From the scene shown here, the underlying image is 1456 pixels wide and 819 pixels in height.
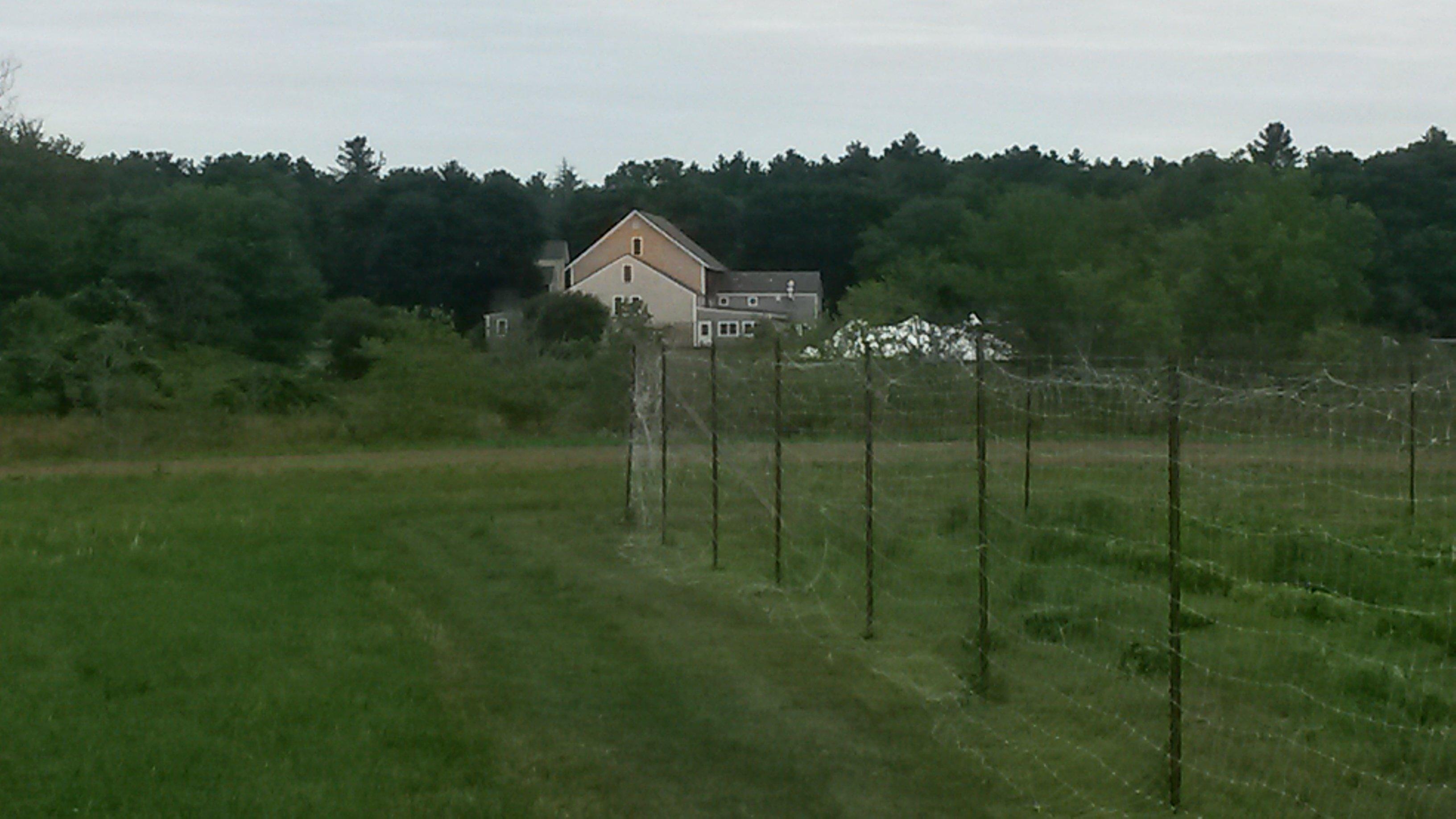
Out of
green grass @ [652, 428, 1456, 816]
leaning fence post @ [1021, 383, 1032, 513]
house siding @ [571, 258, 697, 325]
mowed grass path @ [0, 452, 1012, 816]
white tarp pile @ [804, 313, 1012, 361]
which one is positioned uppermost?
house siding @ [571, 258, 697, 325]

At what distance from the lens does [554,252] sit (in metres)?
72.2

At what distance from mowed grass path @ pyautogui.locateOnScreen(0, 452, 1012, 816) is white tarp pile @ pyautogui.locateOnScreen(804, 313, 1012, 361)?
1327 cm

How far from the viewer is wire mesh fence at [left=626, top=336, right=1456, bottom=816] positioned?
277 inches

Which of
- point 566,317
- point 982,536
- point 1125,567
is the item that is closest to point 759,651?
point 982,536

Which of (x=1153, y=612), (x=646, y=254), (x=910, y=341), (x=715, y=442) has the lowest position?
(x=1153, y=612)

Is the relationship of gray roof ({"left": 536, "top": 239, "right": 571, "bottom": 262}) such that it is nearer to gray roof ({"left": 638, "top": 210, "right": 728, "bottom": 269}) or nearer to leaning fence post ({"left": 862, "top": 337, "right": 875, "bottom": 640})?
gray roof ({"left": 638, "top": 210, "right": 728, "bottom": 269})

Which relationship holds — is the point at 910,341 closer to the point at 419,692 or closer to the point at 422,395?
the point at 422,395

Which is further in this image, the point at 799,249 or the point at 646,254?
the point at 799,249

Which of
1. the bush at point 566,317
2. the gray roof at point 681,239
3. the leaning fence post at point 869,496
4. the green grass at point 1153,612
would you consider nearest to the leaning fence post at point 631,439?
the green grass at point 1153,612

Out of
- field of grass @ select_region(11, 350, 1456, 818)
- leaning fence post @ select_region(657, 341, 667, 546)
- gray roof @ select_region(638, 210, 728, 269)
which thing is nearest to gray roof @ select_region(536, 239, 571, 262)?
gray roof @ select_region(638, 210, 728, 269)

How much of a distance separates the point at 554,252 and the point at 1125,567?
61.4 metres

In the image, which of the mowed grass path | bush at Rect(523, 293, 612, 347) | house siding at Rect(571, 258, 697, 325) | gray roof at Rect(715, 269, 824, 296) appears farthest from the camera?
gray roof at Rect(715, 269, 824, 296)

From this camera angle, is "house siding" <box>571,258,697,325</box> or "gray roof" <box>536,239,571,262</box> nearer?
"house siding" <box>571,258,697,325</box>

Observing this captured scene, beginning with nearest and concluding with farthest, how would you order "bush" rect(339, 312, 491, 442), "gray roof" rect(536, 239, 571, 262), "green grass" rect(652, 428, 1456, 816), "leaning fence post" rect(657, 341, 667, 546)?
1. "green grass" rect(652, 428, 1456, 816)
2. "leaning fence post" rect(657, 341, 667, 546)
3. "bush" rect(339, 312, 491, 442)
4. "gray roof" rect(536, 239, 571, 262)
